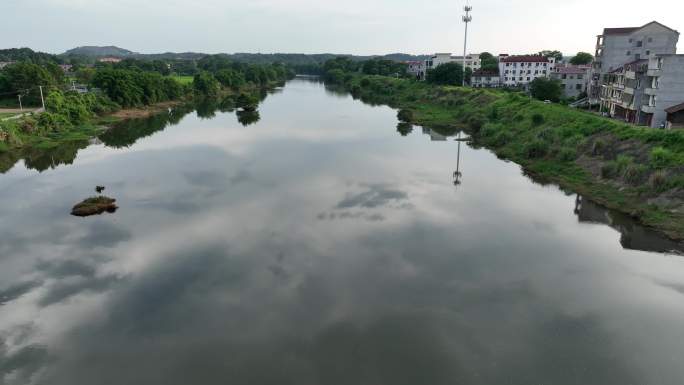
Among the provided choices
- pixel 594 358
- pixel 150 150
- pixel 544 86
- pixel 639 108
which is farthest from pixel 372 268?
pixel 544 86

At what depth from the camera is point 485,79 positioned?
98.7 metres

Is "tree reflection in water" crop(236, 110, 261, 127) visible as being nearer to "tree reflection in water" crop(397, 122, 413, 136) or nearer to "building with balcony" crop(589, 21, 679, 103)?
"tree reflection in water" crop(397, 122, 413, 136)

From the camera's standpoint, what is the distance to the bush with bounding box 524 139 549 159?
3766 cm

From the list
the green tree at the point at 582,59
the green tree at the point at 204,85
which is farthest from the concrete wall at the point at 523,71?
the green tree at the point at 204,85

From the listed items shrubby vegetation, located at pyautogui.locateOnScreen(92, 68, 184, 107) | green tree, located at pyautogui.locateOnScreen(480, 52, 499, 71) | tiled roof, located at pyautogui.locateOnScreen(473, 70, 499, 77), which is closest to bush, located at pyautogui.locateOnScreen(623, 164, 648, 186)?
shrubby vegetation, located at pyautogui.locateOnScreen(92, 68, 184, 107)

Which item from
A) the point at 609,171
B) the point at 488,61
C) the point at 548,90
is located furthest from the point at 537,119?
the point at 488,61

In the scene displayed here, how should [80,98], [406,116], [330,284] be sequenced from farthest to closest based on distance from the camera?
[406,116] < [80,98] < [330,284]

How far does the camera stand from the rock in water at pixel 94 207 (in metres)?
25.5

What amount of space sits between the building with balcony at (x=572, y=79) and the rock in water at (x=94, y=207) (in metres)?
69.5

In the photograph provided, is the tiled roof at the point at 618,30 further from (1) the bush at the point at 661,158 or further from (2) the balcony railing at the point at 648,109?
(1) the bush at the point at 661,158

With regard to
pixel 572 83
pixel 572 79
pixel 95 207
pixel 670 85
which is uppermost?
pixel 572 79

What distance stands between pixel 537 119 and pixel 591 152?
37.7ft

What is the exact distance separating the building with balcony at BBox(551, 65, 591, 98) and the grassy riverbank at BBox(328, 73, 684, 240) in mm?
19616

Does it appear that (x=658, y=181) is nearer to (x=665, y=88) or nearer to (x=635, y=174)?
(x=635, y=174)
